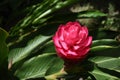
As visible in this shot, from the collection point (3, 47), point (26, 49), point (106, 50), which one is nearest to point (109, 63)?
point (106, 50)

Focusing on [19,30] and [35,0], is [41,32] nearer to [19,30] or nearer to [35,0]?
[19,30]

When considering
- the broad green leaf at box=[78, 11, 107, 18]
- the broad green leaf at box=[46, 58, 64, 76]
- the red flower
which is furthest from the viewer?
the broad green leaf at box=[78, 11, 107, 18]

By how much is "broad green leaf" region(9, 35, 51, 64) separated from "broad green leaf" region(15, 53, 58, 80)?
0.07 meters

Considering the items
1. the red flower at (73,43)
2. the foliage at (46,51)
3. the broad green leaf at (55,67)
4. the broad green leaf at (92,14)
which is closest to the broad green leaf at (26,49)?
the foliage at (46,51)

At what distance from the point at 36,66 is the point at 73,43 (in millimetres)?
463

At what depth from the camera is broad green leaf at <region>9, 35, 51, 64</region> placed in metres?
2.03

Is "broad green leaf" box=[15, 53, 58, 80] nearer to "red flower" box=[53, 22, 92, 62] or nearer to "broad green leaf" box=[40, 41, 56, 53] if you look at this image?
"broad green leaf" box=[40, 41, 56, 53]

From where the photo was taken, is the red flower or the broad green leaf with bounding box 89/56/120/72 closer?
the red flower

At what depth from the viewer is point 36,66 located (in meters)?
1.99

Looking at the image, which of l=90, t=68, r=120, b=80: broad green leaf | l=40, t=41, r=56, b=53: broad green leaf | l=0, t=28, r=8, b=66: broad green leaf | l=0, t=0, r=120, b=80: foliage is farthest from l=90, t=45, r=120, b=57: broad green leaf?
l=0, t=28, r=8, b=66: broad green leaf

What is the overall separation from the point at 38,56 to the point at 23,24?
11.5 inches

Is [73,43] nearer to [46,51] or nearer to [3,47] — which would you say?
[3,47]

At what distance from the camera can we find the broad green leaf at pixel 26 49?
2031mm

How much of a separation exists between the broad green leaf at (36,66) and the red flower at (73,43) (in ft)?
1.13
